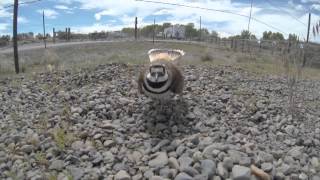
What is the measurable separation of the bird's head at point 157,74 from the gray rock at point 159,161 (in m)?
1.61

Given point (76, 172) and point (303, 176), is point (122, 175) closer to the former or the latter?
point (76, 172)

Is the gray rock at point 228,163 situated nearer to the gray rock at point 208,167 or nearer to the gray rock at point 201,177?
the gray rock at point 208,167

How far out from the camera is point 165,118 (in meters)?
7.95

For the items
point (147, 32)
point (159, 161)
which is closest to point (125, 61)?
point (159, 161)

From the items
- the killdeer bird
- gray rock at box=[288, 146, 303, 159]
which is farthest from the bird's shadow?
gray rock at box=[288, 146, 303, 159]

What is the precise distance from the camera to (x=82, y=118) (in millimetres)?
8008

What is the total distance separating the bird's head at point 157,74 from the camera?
747cm

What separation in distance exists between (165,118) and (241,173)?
270 cm

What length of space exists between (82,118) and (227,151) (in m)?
2.90

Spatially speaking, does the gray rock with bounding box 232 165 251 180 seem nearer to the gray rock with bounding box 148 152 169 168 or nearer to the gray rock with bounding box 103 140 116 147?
the gray rock with bounding box 148 152 169 168

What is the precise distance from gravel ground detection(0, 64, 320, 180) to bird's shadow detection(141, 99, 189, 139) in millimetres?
17

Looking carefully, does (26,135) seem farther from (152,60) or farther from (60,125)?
(152,60)

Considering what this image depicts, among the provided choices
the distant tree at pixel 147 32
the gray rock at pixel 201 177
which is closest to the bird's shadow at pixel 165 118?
the gray rock at pixel 201 177

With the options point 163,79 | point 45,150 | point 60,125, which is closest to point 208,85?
point 163,79
